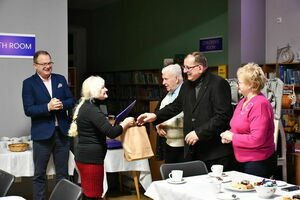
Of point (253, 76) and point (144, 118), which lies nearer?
point (253, 76)

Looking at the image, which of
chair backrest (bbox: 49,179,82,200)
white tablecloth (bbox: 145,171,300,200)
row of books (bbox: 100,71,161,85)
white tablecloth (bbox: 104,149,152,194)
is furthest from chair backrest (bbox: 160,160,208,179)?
row of books (bbox: 100,71,161,85)

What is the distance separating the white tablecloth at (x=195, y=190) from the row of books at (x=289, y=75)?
4.18 meters

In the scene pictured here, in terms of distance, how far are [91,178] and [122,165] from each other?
169 cm

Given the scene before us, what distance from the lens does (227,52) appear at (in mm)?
7941

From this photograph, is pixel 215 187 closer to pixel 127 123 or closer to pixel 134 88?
pixel 127 123

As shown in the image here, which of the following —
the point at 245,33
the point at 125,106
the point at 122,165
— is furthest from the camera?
the point at 125,106

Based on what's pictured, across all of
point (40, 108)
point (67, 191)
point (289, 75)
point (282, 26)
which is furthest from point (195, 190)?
point (282, 26)

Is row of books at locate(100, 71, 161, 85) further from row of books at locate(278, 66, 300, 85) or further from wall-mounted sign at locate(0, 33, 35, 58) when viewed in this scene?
wall-mounted sign at locate(0, 33, 35, 58)

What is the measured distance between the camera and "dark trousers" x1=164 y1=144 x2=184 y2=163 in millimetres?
4027

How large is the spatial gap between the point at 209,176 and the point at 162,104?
1370 millimetres

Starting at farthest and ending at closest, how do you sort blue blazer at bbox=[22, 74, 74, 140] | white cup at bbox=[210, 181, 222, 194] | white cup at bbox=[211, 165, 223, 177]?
blue blazer at bbox=[22, 74, 74, 140] → white cup at bbox=[211, 165, 223, 177] → white cup at bbox=[210, 181, 222, 194]

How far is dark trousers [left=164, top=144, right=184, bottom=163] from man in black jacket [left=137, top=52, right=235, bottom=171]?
0.72ft

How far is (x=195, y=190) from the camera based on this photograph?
275 cm

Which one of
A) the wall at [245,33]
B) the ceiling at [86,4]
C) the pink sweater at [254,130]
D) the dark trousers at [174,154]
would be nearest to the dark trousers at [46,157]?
the dark trousers at [174,154]
